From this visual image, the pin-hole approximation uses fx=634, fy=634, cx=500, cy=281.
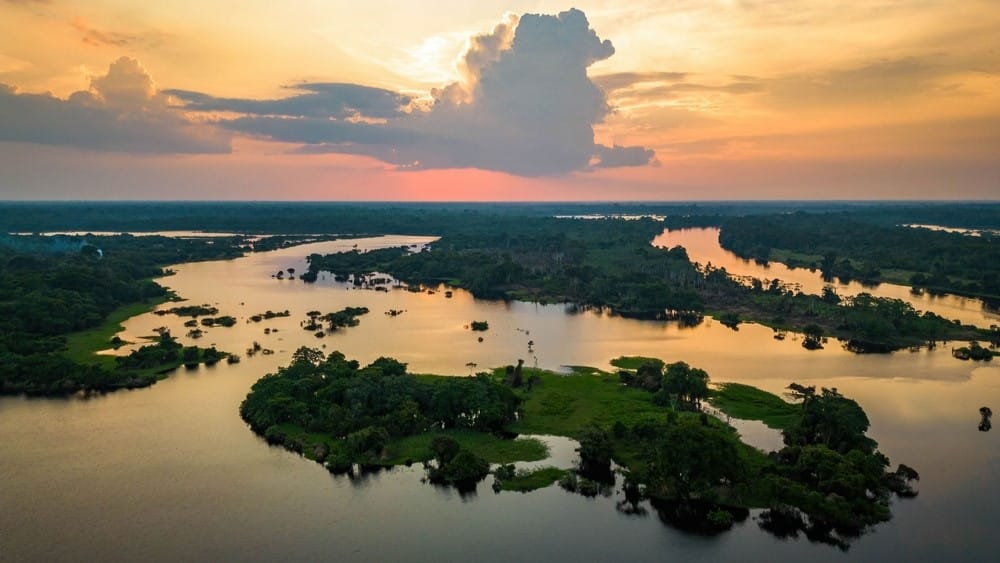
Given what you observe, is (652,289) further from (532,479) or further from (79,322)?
(79,322)

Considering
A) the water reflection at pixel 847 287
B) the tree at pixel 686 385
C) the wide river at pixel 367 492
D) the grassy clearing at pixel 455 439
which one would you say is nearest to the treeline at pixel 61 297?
the wide river at pixel 367 492

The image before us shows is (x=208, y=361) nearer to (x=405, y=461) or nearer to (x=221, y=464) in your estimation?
(x=221, y=464)

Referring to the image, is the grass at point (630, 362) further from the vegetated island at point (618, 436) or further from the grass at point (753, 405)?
the grass at point (753, 405)

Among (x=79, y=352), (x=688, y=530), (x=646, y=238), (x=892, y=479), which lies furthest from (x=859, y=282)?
(x=79, y=352)

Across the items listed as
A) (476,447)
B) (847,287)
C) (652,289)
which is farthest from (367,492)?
(847,287)

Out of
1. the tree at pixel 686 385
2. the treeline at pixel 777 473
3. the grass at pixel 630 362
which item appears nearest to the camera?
the treeline at pixel 777 473

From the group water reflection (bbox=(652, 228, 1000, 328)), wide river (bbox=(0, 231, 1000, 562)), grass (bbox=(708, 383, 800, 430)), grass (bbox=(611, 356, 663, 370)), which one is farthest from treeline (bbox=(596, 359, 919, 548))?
water reflection (bbox=(652, 228, 1000, 328))
